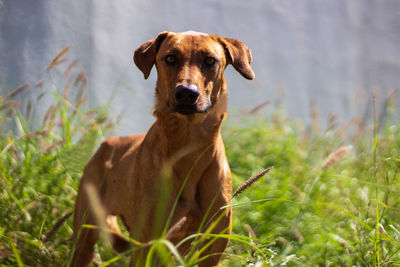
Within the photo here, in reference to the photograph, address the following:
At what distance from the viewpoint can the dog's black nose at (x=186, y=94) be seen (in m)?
2.32

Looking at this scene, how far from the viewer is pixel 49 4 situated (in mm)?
4578

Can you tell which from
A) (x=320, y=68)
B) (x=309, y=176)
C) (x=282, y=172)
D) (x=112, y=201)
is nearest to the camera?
(x=112, y=201)

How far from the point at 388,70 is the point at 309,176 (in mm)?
3642

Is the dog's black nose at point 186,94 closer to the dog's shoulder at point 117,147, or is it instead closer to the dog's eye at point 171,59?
the dog's eye at point 171,59

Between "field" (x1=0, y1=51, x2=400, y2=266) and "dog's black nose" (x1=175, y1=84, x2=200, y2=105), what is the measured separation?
633 millimetres

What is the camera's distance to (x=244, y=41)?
610 cm

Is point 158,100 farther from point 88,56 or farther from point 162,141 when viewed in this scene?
point 88,56

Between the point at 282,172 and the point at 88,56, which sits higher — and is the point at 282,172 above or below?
below

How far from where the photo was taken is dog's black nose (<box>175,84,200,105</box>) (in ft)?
7.63

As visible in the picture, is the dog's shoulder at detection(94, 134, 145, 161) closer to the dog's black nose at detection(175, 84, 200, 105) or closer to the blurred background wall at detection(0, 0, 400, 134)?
the dog's black nose at detection(175, 84, 200, 105)

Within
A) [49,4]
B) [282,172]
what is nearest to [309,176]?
[282,172]

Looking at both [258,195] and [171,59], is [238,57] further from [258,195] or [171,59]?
[258,195]

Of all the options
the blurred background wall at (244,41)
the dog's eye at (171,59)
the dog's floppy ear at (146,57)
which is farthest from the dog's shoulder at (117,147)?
the blurred background wall at (244,41)

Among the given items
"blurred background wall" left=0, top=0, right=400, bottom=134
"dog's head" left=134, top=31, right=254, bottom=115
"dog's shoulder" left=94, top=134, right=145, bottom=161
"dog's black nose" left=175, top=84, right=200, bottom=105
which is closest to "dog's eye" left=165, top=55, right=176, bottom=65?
"dog's head" left=134, top=31, right=254, bottom=115
